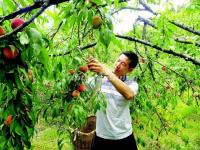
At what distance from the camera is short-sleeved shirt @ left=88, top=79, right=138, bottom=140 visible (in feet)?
9.78

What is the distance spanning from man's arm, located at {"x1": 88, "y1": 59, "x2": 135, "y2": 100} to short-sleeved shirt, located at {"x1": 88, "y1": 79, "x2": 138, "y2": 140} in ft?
0.62

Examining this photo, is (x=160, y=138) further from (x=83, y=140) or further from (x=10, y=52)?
(x=10, y=52)

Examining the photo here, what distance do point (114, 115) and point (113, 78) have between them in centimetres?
59

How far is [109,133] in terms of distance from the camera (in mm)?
3010

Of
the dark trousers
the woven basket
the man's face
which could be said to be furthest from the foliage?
the woven basket

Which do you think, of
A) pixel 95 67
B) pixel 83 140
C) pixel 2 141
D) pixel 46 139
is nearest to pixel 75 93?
pixel 95 67

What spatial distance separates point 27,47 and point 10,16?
0.15m

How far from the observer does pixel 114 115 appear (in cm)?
299

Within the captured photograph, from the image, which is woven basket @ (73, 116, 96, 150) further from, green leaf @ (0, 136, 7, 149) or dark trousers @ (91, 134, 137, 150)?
Answer: green leaf @ (0, 136, 7, 149)

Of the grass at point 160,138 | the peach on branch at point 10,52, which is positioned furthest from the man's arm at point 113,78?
the grass at point 160,138

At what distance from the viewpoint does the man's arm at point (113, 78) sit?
85.0 inches

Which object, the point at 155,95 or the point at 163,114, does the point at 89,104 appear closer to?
the point at 155,95

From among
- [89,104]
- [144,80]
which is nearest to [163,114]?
[144,80]

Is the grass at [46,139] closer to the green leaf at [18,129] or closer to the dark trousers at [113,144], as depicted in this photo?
the dark trousers at [113,144]
